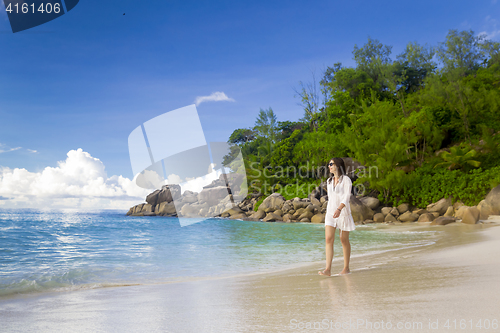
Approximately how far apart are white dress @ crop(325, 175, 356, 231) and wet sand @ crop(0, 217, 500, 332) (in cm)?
67

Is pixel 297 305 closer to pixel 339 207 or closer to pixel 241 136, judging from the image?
pixel 339 207

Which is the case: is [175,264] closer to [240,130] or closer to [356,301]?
[356,301]

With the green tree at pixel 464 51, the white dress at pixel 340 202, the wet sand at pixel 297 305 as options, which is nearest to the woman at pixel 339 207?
the white dress at pixel 340 202

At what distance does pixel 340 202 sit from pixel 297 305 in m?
1.68

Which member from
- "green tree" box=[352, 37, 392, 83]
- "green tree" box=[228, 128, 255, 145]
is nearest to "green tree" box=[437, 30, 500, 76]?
"green tree" box=[352, 37, 392, 83]

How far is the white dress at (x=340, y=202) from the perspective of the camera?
3949mm

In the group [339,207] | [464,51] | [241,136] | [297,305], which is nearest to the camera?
[297,305]

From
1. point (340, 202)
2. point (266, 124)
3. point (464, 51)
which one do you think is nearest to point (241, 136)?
point (266, 124)

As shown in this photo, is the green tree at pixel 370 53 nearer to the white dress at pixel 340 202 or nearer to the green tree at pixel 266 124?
the green tree at pixel 266 124

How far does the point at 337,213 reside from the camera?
3.92 metres

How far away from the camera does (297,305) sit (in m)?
2.70

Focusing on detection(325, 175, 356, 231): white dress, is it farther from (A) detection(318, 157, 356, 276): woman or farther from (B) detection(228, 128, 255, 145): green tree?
(B) detection(228, 128, 255, 145): green tree

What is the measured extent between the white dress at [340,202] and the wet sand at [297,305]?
2.19 feet

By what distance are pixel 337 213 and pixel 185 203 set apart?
34949mm
